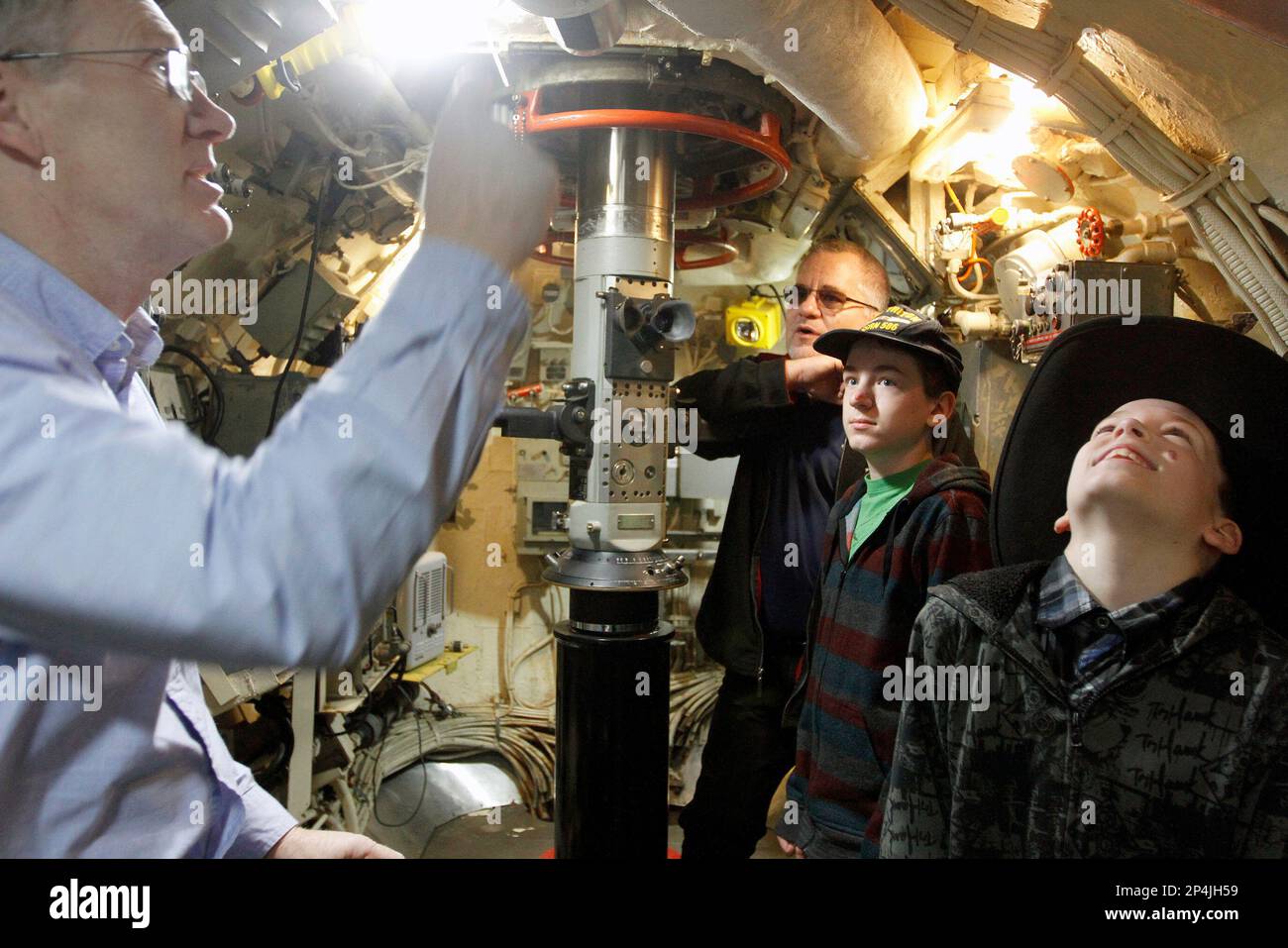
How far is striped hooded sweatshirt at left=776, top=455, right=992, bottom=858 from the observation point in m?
1.49

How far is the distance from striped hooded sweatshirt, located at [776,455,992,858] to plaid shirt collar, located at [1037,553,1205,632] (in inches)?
13.4

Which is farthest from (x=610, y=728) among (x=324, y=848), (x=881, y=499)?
(x=324, y=848)

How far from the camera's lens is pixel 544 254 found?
8.93ft

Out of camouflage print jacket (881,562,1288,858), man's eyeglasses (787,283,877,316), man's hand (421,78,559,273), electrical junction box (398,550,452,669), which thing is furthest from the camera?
electrical junction box (398,550,452,669)

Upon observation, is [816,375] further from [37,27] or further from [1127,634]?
[37,27]

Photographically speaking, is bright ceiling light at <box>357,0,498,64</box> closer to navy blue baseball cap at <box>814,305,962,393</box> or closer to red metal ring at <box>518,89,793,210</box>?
red metal ring at <box>518,89,793,210</box>

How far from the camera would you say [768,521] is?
7.67ft

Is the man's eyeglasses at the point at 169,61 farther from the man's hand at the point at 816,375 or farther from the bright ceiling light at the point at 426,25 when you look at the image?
the man's hand at the point at 816,375

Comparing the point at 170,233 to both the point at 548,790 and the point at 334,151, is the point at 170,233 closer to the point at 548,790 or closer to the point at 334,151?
the point at 334,151

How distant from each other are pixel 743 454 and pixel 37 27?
2.01m

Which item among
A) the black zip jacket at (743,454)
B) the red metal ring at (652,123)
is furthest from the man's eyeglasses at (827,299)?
the red metal ring at (652,123)

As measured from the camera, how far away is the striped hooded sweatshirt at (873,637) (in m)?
1.49

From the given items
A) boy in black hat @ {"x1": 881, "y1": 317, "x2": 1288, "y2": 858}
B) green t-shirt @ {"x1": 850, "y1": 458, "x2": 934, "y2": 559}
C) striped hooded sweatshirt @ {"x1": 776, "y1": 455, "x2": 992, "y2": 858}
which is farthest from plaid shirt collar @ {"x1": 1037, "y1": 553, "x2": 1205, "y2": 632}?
green t-shirt @ {"x1": 850, "y1": 458, "x2": 934, "y2": 559}
